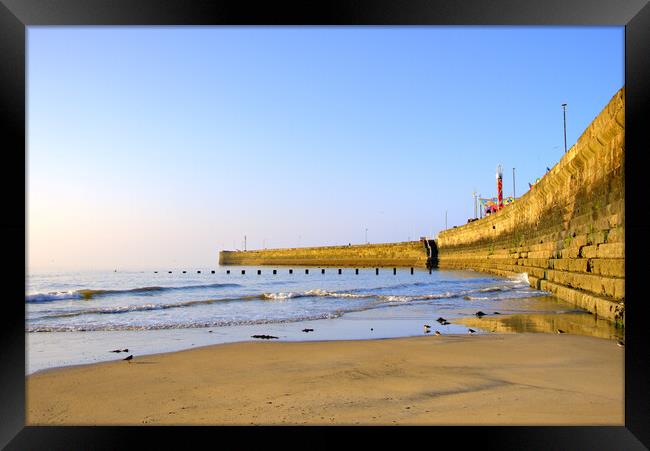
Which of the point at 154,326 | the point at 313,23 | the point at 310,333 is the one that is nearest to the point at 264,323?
the point at 310,333

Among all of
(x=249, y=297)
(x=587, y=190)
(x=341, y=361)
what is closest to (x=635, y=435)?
(x=341, y=361)

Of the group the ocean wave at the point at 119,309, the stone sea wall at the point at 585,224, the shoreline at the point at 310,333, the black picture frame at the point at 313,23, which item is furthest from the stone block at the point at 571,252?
the ocean wave at the point at 119,309

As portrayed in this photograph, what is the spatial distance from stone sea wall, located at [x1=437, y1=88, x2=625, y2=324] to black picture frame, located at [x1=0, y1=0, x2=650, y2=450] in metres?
4.43

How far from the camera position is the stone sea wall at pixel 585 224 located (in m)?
8.25

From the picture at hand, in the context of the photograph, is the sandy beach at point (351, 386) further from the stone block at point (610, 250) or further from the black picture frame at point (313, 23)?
the stone block at point (610, 250)

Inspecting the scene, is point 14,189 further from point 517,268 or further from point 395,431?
point 517,268

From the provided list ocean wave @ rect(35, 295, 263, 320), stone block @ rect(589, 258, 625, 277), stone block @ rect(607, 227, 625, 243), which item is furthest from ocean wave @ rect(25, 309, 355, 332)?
stone block @ rect(607, 227, 625, 243)

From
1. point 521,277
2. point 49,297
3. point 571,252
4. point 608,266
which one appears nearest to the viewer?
point 608,266

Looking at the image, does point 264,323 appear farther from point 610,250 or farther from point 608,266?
point 610,250

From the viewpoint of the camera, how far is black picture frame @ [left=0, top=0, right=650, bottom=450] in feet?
8.33

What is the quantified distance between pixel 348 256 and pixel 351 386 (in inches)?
2612

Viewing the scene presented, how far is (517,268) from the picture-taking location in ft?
73.6

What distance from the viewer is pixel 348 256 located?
70500mm

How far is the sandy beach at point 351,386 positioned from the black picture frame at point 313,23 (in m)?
0.57
